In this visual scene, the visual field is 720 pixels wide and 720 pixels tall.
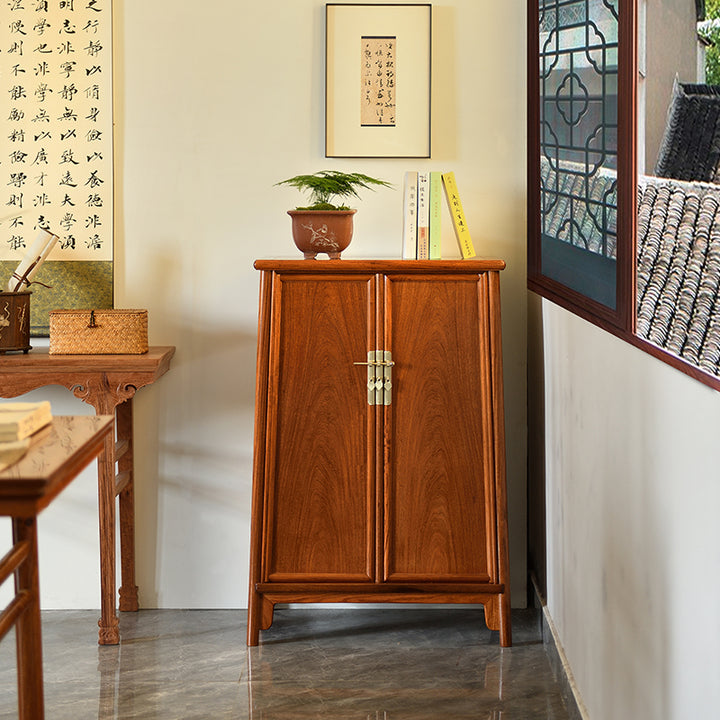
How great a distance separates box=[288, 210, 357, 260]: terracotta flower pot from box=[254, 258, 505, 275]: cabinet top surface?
5.0 inches

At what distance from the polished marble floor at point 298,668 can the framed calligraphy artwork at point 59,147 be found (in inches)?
46.3

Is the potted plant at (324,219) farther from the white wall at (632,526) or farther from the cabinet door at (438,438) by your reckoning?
the white wall at (632,526)

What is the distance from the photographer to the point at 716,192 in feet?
4.89

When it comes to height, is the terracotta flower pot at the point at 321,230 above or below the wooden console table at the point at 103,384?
above

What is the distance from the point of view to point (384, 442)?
9.81 feet

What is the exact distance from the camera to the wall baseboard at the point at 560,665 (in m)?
2.49

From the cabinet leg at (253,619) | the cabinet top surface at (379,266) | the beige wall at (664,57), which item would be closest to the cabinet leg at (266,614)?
the cabinet leg at (253,619)

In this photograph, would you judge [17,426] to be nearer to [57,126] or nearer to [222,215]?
[222,215]

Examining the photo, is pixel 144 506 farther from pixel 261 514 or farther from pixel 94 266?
pixel 94 266

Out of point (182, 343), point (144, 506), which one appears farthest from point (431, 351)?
point (144, 506)

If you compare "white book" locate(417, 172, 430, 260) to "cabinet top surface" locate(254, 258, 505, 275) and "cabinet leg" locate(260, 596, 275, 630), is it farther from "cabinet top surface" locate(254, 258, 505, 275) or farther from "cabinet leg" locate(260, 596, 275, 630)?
"cabinet leg" locate(260, 596, 275, 630)

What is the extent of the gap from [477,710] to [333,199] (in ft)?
5.87

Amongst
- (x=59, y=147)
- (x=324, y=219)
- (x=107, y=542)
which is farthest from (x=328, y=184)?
(x=107, y=542)

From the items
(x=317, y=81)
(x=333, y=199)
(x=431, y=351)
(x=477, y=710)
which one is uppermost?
(x=317, y=81)
